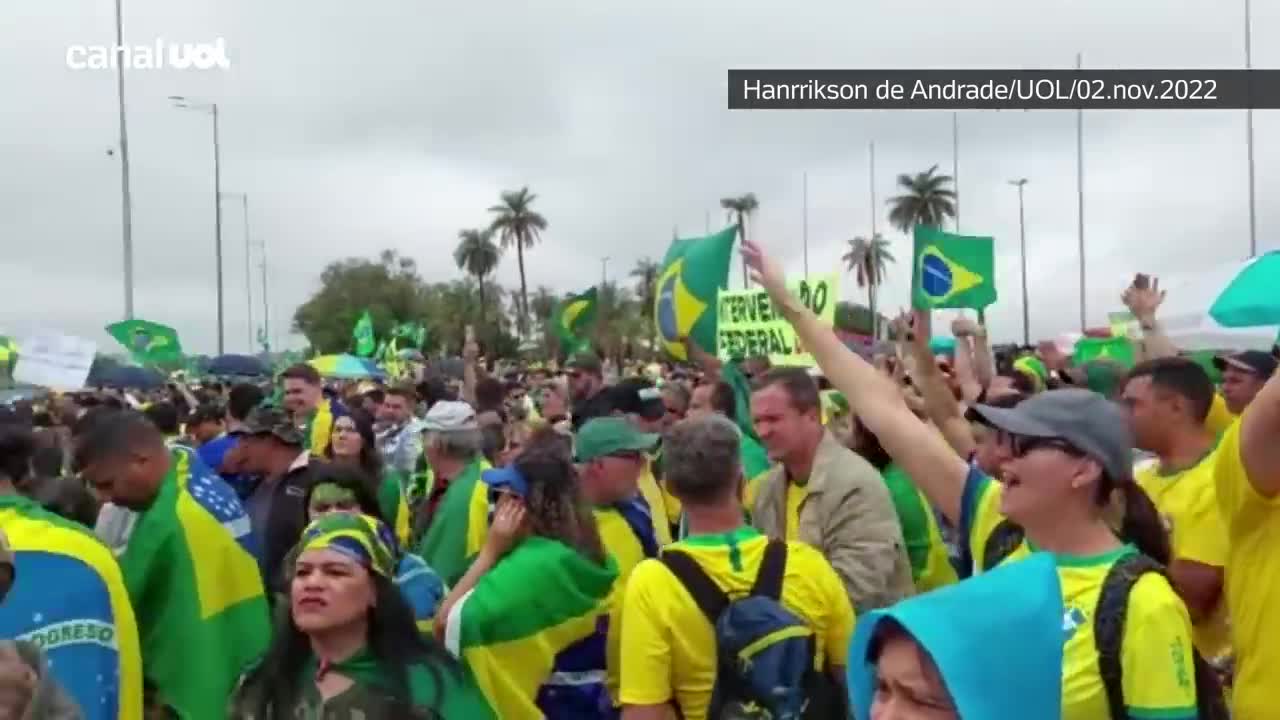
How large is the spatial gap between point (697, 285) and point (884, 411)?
6887 millimetres

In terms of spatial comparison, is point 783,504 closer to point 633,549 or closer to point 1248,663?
point 633,549

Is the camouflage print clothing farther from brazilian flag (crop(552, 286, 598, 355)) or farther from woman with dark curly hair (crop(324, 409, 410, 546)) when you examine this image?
brazilian flag (crop(552, 286, 598, 355))

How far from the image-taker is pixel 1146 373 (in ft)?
15.2

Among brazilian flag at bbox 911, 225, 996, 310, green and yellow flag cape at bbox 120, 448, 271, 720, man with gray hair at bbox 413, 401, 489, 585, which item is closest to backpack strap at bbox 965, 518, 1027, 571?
green and yellow flag cape at bbox 120, 448, 271, 720

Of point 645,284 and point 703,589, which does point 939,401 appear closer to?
point 703,589

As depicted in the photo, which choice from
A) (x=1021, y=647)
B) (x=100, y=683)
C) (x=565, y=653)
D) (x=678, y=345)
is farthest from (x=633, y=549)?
(x=678, y=345)

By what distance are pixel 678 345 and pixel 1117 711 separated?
8.60 m

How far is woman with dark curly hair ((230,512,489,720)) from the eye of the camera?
3367mm

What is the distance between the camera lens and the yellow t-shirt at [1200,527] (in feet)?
12.9

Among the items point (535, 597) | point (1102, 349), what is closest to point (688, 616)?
point (535, 597)

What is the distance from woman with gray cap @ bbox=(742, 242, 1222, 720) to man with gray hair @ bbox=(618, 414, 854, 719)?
17.4 inches

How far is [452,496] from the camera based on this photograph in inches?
236

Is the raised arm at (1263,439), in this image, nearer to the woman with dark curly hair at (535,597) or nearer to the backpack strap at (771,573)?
the backpack strap at (771,573)

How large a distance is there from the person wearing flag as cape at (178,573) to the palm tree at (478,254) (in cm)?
8700
